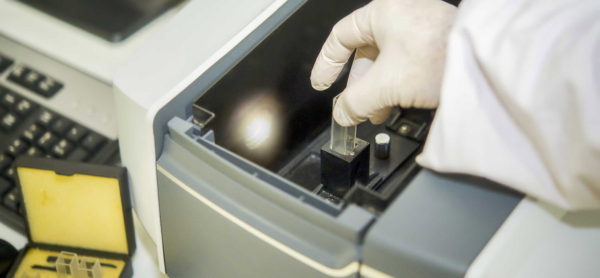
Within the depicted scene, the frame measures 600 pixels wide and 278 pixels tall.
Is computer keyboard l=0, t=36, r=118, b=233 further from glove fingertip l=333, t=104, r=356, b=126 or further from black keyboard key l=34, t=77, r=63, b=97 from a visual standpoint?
glove fingertip l=333, t=104, r=356, b=126

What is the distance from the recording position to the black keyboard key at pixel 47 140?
1.94 ft

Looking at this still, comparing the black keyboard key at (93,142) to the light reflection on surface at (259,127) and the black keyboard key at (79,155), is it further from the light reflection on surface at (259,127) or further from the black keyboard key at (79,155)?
the light reflection on surface at (259,127)

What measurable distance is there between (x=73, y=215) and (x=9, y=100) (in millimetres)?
221

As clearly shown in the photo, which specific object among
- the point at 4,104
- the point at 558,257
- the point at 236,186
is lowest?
the point at 558,257

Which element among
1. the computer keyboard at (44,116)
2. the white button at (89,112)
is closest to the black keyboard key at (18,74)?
the computer keyboard at (44,116)

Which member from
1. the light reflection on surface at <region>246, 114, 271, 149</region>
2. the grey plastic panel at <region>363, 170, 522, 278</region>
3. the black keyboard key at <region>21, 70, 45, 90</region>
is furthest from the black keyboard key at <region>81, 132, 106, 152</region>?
the grey plastic panel at <region>363, 170, 522, 278</region>

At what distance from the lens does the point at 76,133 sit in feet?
1.95

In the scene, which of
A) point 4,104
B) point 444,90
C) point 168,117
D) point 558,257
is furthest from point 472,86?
point 4,104

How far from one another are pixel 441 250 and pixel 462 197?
5 cm

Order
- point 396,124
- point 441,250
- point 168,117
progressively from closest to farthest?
point 441,250
point 168,117
point 396,124

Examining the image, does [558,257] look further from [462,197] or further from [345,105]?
[345,105]

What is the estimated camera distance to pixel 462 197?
31 centimetres

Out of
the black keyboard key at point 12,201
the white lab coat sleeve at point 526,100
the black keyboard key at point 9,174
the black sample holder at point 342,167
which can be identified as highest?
the black keyboard key at point 9,174

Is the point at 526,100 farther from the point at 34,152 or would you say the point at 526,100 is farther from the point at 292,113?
the point at 34,152
